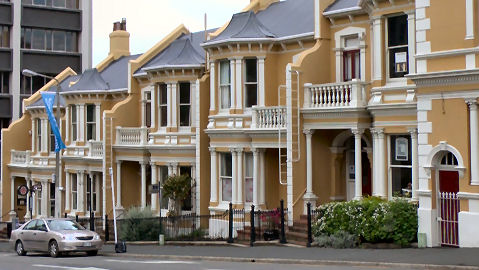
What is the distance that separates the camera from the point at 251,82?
99.3 feet

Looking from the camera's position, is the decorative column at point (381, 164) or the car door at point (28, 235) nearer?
the decorative column at point (381, 164)

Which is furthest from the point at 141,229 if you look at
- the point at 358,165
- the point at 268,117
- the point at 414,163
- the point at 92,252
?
the point at 414,163

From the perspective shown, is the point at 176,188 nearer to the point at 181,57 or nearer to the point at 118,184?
the point at 181,57

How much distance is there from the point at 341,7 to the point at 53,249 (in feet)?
40.1

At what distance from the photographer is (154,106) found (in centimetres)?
3506

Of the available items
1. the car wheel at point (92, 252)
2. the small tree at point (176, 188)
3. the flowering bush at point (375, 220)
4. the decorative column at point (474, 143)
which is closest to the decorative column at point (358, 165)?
the flowering bush at point (375, 220)

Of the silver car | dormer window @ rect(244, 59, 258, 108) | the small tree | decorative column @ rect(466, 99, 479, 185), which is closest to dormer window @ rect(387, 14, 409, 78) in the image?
decorative column @ rect(466, 99, 479, 185)

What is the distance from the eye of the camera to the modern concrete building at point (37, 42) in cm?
5862

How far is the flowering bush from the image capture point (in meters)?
22.3

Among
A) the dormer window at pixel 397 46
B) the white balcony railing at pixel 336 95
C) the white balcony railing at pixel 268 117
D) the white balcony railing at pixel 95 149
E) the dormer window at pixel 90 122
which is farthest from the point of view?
the dormer window at pixel 90 122

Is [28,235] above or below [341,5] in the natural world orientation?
Answer: below

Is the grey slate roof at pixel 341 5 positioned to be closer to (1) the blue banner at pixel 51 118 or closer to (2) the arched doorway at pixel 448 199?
(2) the arched doorway at pixel 448 199

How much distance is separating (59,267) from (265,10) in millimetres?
16613

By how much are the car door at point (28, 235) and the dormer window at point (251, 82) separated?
880cm
